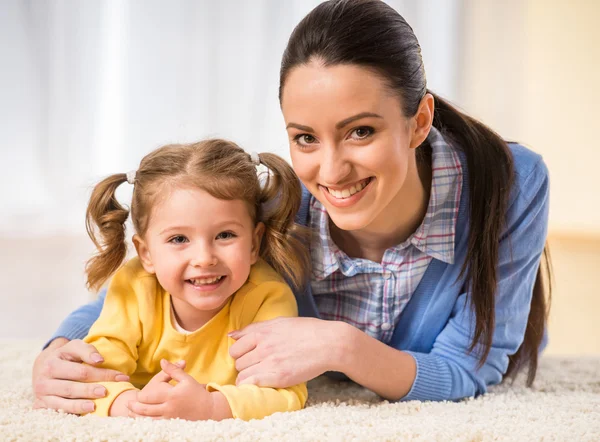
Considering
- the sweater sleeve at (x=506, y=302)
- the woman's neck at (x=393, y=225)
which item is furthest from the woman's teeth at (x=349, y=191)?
the sweater sleeve at (x=506, y=302)

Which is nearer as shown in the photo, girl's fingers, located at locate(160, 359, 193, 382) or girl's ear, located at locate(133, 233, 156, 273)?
girl's fingers, located at locate(160, 359, 193, 382)

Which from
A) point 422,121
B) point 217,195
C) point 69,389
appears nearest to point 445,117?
point 422,121

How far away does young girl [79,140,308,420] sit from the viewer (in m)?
1.53

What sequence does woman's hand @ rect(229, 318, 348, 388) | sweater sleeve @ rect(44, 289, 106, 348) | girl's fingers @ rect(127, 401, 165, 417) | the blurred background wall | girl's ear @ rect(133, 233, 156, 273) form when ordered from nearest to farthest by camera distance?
girl's fingers @ rect(127, 401, 165, 417) → woman's hand @ rect(229, 318, 348, 388) → girl's ear @ rect(133, 233, 156, 273) → sweater sleeve @ rect(44, 289, 106, 348) → the blurred background wall

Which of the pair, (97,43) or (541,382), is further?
(97,43)

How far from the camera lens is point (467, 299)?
175 cm

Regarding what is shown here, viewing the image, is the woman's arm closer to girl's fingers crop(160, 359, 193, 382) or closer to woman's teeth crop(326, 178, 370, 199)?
girl's fingers crop(160, 359, 193, 382)

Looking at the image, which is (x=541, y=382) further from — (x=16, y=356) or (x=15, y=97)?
(x=15, y=97)

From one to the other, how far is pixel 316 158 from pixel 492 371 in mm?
708

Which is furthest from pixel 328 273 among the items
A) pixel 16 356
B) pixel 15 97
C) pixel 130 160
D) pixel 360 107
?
pixel 15 97

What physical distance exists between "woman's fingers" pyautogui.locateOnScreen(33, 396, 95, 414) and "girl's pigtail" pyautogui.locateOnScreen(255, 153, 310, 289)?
1.67ft

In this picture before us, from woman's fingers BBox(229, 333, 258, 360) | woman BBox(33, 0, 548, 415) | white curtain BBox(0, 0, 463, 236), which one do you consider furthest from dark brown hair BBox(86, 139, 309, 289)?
white curtain BBox(0, 0, 463, 236)

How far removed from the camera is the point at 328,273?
1751mm

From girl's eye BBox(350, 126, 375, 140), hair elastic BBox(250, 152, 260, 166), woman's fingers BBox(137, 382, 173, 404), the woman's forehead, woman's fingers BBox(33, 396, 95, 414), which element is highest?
the woman's forehead
